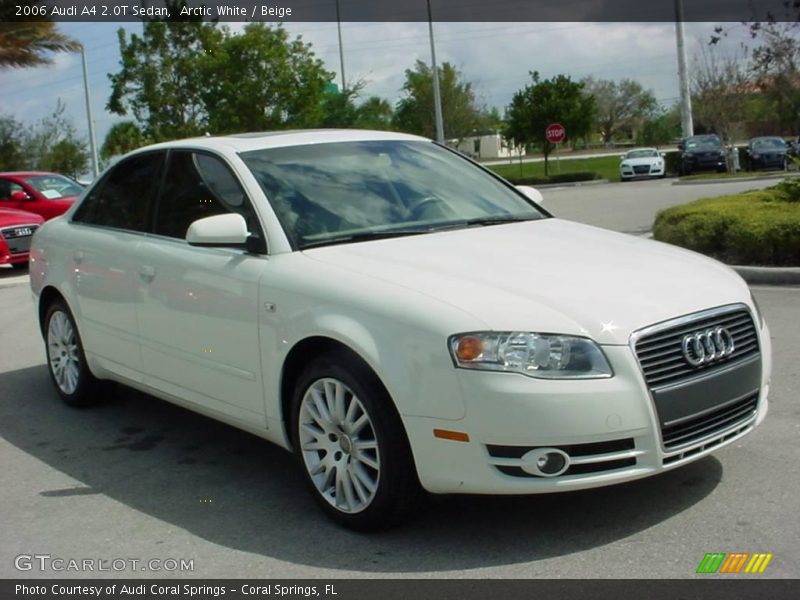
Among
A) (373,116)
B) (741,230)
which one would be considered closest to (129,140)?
(373,116)

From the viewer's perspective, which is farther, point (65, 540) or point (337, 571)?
point (65, 540)

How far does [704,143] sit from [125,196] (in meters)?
32.5

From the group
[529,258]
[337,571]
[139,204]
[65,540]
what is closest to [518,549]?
[337,571]

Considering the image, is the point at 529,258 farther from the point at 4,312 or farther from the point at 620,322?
the point at 4,312

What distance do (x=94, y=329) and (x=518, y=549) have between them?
10.7 feet

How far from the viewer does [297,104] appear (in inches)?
1469

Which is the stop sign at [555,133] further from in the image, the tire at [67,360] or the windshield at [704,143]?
the tire at [67,360]

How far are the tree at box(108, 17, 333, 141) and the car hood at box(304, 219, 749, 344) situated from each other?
106 ft

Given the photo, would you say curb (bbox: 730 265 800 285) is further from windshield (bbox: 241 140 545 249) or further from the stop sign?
the stop sign

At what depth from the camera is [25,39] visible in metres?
30.2

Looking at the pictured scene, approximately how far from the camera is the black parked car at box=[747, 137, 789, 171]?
3638cm

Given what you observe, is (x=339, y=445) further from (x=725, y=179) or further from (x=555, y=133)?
(x=555, y=133)

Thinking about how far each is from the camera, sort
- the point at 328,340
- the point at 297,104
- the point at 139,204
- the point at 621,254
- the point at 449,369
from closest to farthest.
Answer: the point at 449,369 < the point at 328,340 < the point at 621,254 < the point at 139,204 < the point at 297,104

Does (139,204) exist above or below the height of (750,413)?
above
